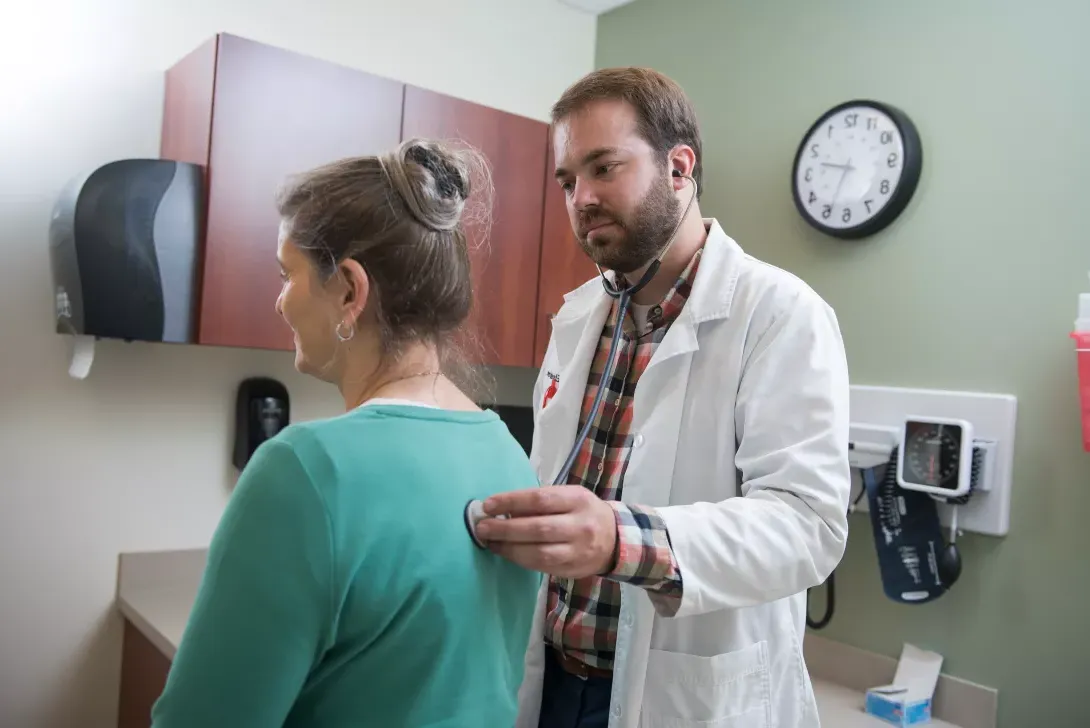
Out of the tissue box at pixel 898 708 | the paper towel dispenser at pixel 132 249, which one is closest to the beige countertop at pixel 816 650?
the tissue box at pixel 898 708

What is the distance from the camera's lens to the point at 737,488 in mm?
1153

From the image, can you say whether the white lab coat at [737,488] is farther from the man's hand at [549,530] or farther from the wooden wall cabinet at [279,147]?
the wooden wall cabinet at [279,147]

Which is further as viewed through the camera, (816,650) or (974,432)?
(816,650)

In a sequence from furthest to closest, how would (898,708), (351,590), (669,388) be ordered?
(898,708)
(669,388)
(351,590)

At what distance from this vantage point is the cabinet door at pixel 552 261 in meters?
2.31

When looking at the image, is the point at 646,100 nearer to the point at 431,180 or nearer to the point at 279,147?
the point at 431,180

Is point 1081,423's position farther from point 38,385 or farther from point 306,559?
point 38,385

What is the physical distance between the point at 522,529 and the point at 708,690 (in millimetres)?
522

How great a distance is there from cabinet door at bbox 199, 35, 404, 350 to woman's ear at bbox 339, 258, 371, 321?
1.10m

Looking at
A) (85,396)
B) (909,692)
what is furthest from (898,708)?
(85,396)

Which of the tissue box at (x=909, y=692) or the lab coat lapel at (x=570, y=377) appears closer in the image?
the lab coat lapel at (x=570, y=377)

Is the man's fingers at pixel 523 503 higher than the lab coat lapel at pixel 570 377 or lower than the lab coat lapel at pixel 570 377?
lower

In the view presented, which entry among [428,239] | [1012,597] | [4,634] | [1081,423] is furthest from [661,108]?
[4,634]

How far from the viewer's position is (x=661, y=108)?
1267mm
